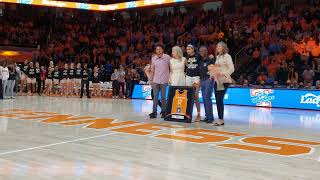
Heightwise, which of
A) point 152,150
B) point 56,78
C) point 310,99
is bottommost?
point 152,150

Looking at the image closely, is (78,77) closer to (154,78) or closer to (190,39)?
(190,39)

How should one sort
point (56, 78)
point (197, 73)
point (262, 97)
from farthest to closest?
point (56, 78) < point (262, 97) < point (197, 73)

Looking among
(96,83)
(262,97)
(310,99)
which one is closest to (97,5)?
(96,83)

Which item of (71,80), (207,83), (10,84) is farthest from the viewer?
(71,80)

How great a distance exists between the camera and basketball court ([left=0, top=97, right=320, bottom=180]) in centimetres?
397

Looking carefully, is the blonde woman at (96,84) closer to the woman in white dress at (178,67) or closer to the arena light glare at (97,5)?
the arena light glare at (97,5)

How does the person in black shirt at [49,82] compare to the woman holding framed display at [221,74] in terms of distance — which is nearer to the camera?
the woman holding framed display at [221,74]

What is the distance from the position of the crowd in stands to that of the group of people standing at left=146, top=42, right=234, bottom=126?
22.3 feet

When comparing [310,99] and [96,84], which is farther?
[96,84]

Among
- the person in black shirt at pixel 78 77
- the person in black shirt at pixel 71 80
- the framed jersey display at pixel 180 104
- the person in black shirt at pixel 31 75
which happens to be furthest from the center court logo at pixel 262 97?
the person in black shirt at pixel 31 75

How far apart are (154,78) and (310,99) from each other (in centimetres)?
647

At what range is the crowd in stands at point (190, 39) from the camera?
1638 centimetres

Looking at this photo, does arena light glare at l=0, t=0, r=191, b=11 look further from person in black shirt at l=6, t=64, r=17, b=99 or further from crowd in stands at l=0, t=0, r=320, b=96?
person in black shirt at l=6, t=64, r=17, b=99

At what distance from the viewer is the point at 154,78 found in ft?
29.9
